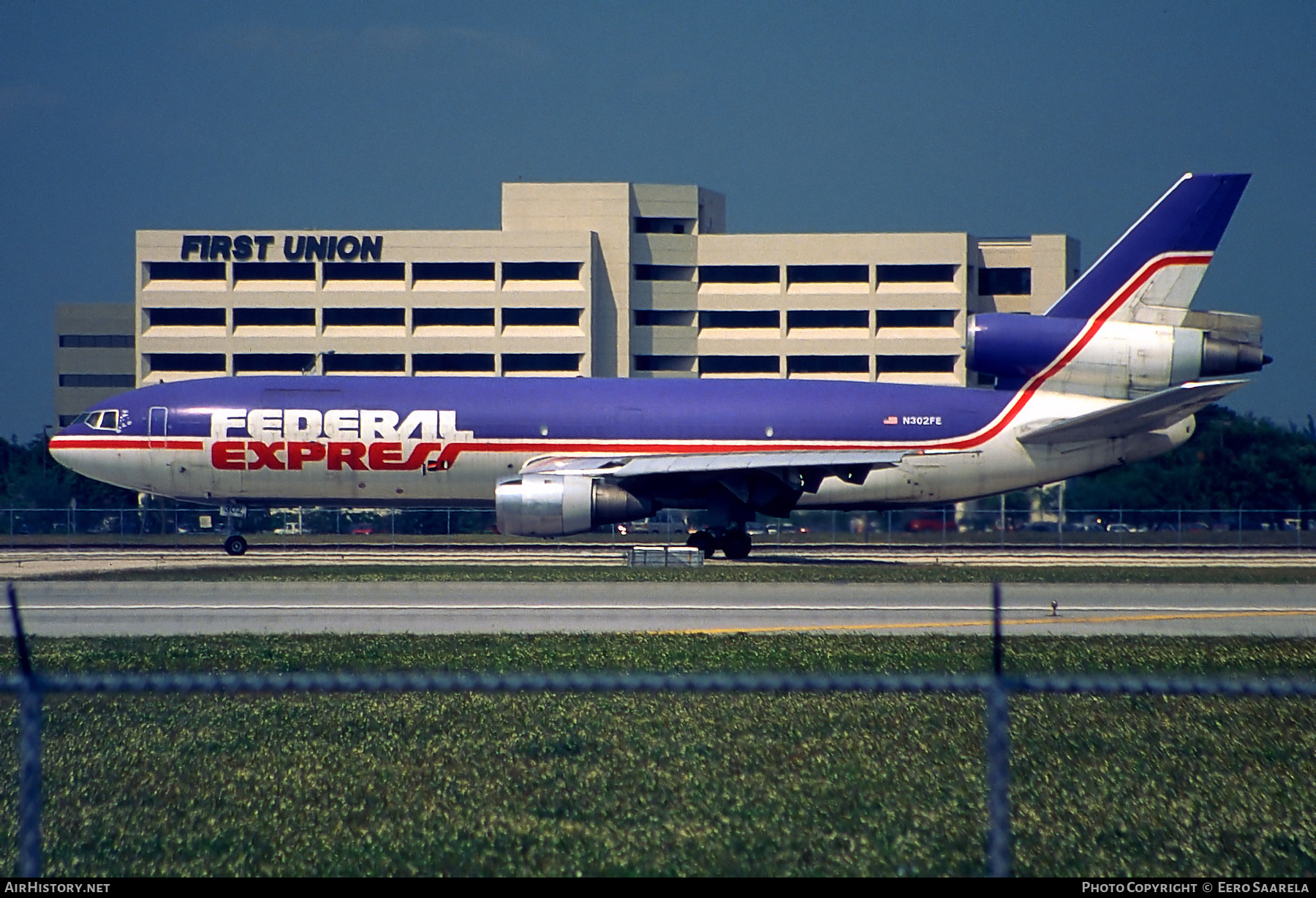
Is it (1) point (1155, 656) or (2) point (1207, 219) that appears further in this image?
(2) point (1207, 219)

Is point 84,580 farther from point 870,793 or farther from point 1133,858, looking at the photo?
point 1133,858

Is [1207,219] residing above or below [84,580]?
above

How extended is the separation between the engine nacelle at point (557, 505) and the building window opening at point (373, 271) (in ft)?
197

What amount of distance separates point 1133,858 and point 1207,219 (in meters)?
31.5

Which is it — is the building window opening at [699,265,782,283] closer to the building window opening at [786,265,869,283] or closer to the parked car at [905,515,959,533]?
the building window opening at [786,265,869,283]

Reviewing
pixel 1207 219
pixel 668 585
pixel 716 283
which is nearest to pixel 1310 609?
pixel 668 585

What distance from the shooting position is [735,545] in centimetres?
3497

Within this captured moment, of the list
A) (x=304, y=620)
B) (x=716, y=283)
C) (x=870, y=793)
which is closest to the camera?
(x=870, y=793)

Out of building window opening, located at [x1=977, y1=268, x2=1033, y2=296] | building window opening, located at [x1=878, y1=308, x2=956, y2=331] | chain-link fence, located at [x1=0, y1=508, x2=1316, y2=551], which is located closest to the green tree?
chain-link fence, located at [x1=0, y1=508, x2=1316, y2=551]

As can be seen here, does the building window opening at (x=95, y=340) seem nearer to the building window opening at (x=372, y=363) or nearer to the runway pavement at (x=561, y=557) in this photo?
the building window opening at (x=372, y=363)

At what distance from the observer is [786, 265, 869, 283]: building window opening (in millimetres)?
92000

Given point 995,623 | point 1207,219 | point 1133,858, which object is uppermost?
point 1207,219

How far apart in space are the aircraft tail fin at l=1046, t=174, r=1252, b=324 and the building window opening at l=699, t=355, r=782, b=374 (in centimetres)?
5541

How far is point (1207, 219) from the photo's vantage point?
35.2m
